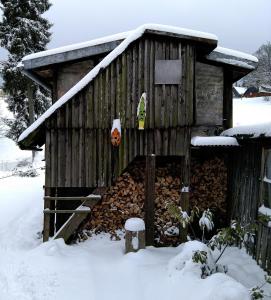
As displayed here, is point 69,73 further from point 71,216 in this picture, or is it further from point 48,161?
point 71,216

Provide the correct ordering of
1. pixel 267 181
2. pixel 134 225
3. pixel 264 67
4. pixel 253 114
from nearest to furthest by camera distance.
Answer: pixel 267 181 < pixel 134 225 < pixel 253 114 < pixel 264 67

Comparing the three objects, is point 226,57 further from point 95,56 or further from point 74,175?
point 74,175

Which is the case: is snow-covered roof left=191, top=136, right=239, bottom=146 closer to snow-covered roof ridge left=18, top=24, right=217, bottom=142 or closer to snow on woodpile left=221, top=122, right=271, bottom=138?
snow on woodpile left=221, top=122, right=271, bottom=138

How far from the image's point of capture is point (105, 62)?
903 cm

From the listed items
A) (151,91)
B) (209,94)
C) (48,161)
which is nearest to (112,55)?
(151,91)

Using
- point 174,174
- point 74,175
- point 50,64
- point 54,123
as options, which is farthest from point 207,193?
point 50,64

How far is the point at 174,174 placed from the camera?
34.3 feet

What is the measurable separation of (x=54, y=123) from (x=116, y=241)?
11.8 feet

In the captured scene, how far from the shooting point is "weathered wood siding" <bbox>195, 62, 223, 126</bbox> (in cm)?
1059

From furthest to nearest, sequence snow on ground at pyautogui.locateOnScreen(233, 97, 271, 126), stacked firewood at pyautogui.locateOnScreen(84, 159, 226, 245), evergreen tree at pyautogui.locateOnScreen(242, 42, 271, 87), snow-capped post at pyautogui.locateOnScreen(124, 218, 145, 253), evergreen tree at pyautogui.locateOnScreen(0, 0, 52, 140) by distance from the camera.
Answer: evergreen tree at pyautogui.locateOnScreen(242, 42, 271, 87) < snow on ground at pyautogui.locateOnScreen(233, 97, 271, 126) < evergreen tree at pyautogui.locateOnScreen(0, 0, 52, 140) < stacked firewood at pyautogui.locateOnScreen(84, 159, 226, 245) < snow-capped post at pyautogui.locateOnScreen(124, 218, 145, 253)

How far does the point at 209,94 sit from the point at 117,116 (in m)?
3.15

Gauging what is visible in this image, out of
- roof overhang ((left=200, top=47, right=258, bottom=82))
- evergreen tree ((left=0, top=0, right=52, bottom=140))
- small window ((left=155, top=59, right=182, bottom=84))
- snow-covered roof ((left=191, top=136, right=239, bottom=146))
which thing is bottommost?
snow-covered roof ((left=191, top=136, right=239, bottom=146))

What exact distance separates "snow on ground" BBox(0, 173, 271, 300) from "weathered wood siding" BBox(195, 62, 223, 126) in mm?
3840

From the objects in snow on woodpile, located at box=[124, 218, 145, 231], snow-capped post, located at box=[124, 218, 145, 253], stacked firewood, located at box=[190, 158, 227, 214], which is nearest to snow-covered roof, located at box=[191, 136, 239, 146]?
stacked firewood, located at box=[190, 158, 227, 214]
